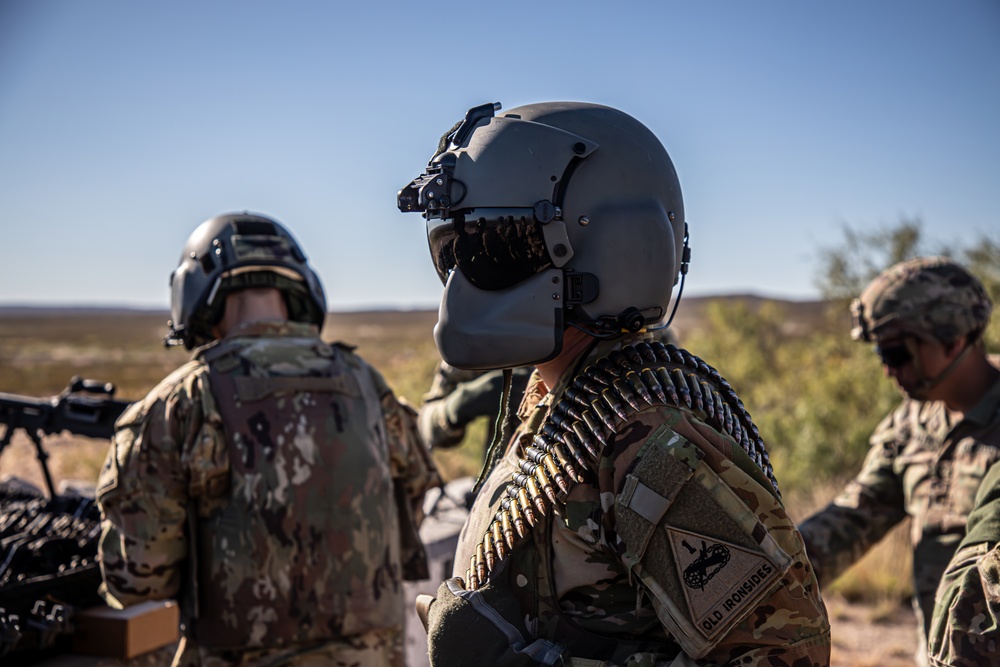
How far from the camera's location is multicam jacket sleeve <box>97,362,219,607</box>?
3.67m

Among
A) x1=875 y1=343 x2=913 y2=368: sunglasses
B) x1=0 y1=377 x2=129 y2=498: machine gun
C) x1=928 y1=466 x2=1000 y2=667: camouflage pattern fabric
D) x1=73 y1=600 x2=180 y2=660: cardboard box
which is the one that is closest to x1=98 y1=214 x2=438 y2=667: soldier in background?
x1=73 y1=600 x2=180 y2=660: cardboard box

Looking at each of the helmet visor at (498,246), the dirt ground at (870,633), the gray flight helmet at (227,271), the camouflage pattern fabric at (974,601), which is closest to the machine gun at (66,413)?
the gray flight helmet at (227,271)

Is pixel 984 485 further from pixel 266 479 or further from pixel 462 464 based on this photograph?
pixel 462 464

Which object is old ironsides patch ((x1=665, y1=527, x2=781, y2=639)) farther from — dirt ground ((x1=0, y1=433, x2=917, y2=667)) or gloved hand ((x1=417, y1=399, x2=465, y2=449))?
dirt ground ((x1=0, y1=433, x2=917, y2=667))

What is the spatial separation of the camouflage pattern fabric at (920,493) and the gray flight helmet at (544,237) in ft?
8.81

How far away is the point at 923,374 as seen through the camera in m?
4.50

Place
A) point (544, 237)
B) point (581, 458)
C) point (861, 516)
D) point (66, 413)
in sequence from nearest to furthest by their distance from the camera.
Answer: point (581, 458)
point (544, 237)
point (861, 516)
point (66, 413)

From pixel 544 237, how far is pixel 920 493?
3204 millimetres

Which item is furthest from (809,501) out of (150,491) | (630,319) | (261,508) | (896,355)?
(630,319)

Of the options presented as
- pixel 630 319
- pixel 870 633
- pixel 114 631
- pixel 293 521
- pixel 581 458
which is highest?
pixel 630 319

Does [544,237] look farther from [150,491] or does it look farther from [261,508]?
[150,491]

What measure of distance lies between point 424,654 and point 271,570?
253cm

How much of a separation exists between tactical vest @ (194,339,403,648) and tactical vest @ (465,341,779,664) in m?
1.73

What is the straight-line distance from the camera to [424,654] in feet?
19.5
